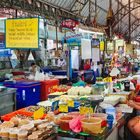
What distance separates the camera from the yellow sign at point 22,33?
257 inches

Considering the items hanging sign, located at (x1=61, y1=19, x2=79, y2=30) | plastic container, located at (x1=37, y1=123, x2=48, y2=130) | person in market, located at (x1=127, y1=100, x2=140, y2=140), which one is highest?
hanging sign, located at (x1=61, y1=19, x2=79, y2=30)

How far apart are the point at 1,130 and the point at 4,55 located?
7727 mm

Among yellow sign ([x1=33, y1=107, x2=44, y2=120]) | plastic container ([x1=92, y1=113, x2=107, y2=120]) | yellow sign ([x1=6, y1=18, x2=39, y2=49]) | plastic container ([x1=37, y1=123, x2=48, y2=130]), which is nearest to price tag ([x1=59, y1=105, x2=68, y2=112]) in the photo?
yellow sign ([x1=33, y1=107, x2=44, y2=120])

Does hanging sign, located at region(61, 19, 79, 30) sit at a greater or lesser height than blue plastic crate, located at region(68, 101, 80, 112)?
greater

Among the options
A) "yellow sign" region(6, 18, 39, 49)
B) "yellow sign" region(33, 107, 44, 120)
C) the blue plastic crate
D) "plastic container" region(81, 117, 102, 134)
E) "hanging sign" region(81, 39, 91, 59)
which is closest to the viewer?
"plastic container" region(81, 117, 102, 134)

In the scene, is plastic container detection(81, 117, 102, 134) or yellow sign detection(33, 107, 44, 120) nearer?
plastic container detection(81, 117, 102, 134)

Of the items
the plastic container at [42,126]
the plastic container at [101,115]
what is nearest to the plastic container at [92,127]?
the plastic container at [101,115]

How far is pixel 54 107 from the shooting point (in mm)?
3535

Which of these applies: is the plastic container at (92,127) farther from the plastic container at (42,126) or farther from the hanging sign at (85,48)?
the hanging sign at (85,48)

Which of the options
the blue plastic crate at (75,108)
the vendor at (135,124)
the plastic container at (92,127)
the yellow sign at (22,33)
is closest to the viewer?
the plastic container at (92,127)

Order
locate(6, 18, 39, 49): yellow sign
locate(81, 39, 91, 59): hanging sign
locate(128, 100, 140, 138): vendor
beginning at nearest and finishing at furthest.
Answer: locate(128, 100, 140, 138): vendor, locate(6, 18, 39, 49): yellow sign, locate(81, 39, 91, 59): hanging sign

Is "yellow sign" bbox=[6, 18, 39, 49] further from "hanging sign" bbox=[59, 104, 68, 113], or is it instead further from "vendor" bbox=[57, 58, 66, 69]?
→ "vendor" bbox=[57, 58, 66, 69]

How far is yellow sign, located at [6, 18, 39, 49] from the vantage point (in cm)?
654

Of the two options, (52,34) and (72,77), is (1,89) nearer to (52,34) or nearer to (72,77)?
(72,77)
